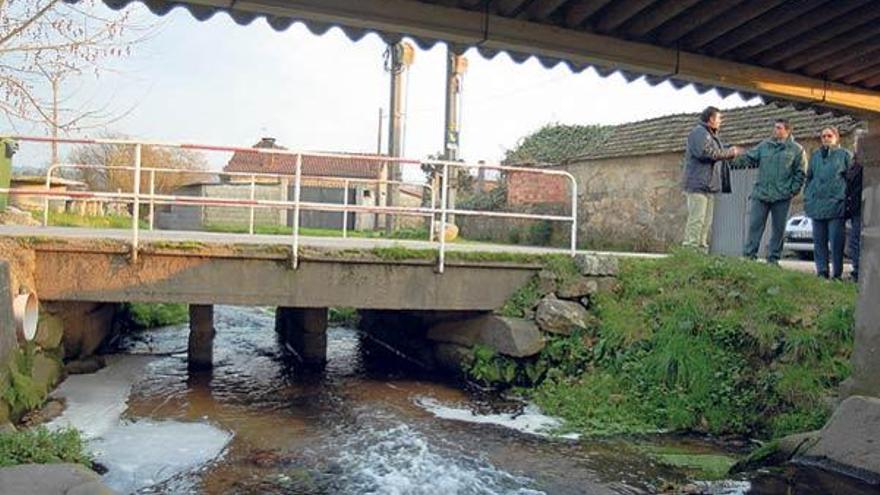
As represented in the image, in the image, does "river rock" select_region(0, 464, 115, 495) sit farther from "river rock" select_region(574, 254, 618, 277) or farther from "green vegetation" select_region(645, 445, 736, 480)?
"river rock" select_region(574, 254, 618, 277)

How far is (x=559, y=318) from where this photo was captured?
8.01m

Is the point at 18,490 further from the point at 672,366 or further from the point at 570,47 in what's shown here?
the point at 672,366

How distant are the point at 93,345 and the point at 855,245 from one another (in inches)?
345

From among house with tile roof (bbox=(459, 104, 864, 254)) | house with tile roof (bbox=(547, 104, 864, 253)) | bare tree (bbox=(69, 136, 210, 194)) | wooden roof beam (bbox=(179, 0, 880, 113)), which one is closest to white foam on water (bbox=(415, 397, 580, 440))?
wooden roof beam (bbox=(179, 0, 880, 113))

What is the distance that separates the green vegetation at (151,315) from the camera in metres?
11.7

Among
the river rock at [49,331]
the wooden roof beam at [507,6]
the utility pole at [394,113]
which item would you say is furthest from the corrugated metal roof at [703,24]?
the utility pole at [394,113]

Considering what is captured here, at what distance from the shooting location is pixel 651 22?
14.1ft

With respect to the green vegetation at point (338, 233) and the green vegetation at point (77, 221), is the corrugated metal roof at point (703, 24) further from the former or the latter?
the green vegetation at point (77, 221)

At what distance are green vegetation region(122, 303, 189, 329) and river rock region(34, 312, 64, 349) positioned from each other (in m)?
3.58

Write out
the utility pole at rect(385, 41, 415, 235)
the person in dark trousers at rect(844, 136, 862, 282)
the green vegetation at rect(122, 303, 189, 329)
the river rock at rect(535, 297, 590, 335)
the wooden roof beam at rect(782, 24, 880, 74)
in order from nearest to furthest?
the wooden roof beam at rect(782, 24, 880, 74) → the person in dark trousers at rect(844, 136, 862, 282) → the river rock at rect(535, 297, 590, 335) → the green vegetation at rect(122, 303, 189, 329) → the utility pole at rect(385, 41, 415, 235)

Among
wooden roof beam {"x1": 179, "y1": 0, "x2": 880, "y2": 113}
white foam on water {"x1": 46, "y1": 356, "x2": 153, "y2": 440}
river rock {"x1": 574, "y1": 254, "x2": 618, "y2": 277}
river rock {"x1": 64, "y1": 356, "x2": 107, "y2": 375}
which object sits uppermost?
wooden roof beam {"x1": 179, "y1": 0, "x2": 880, "y2": 113}

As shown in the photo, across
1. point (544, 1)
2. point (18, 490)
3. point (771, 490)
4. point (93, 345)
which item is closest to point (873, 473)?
point (771, 490)

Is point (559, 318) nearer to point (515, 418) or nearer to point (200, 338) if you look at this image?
point (515, 418)

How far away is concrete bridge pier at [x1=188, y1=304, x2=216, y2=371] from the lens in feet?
30.3
